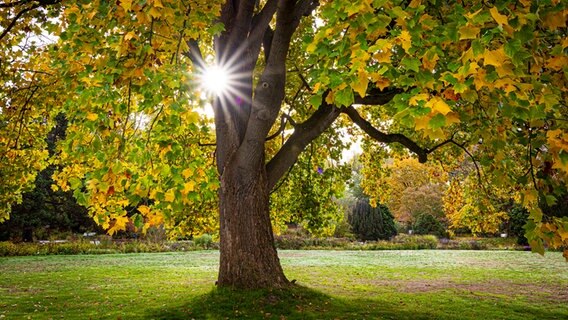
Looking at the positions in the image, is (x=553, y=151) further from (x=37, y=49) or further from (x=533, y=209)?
(x=37, y=49)

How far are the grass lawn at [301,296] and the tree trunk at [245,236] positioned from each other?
374 millimetres

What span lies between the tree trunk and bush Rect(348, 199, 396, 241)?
111 ft

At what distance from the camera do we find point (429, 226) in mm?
45375

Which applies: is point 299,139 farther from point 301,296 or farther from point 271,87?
point 301,296

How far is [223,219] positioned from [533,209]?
6673 mm

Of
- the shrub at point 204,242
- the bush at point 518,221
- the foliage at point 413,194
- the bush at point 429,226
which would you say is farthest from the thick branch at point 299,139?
the bush at point 429,226

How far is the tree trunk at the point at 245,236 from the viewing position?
868 cm

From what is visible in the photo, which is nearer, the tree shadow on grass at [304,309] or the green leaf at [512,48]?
the green leaf at [512,48]

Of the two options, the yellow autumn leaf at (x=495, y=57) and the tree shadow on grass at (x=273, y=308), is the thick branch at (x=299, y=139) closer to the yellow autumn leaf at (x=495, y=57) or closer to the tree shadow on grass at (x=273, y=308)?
the tree shadow on grass at (x=273, y=308)

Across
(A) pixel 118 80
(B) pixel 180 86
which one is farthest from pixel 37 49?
(B) pixel 180 86

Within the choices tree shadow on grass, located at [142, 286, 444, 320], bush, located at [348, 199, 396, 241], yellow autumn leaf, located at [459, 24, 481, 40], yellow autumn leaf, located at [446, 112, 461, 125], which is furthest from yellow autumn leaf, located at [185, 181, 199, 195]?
bush, located at [348, 199, 396, 241]

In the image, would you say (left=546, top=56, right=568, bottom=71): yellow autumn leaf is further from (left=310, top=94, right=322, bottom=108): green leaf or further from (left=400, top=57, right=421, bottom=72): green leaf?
(left=310, top=94, right=322, bottom=108): green leaf

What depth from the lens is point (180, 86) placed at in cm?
419

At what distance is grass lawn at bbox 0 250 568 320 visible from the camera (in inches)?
324
